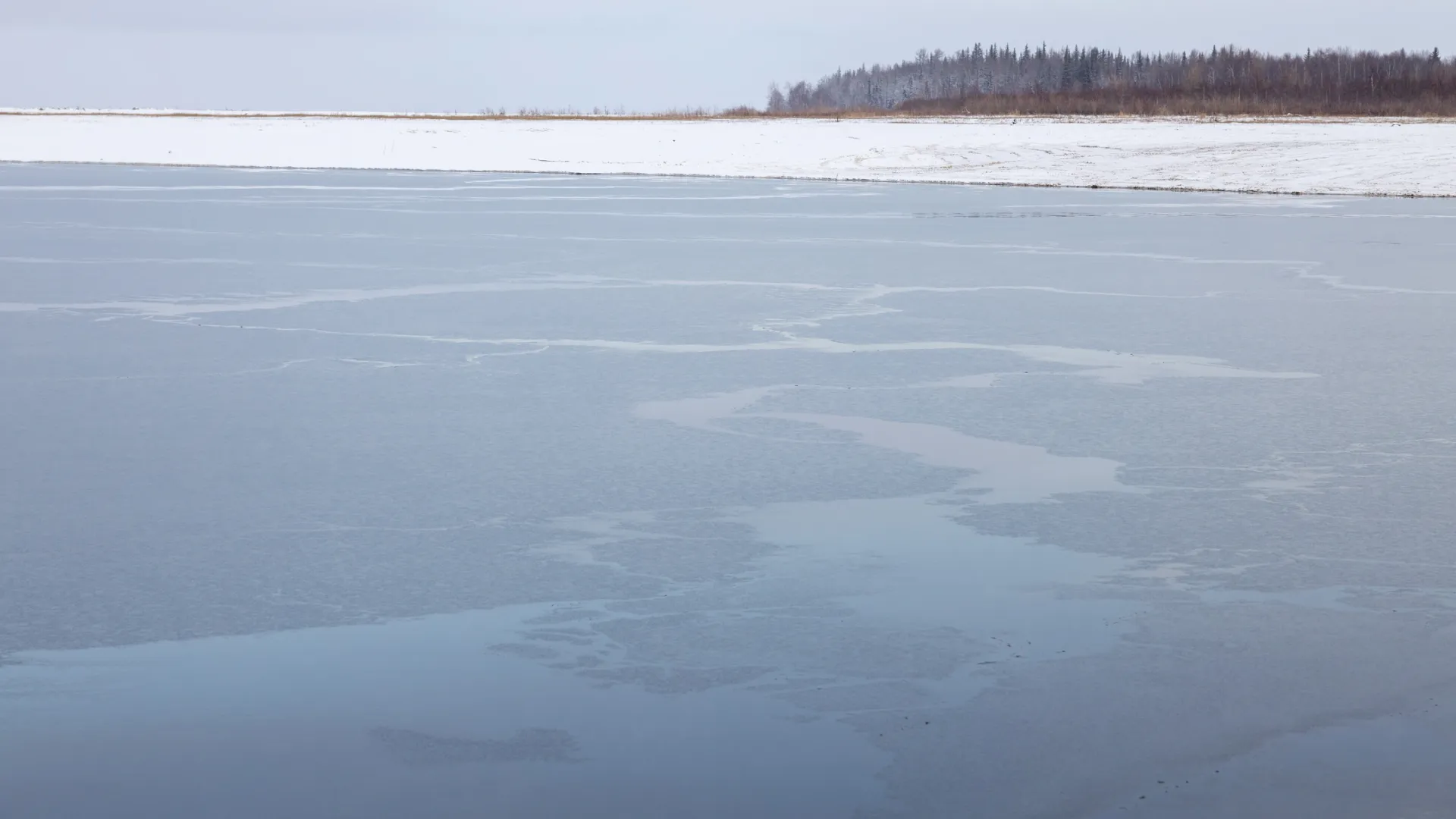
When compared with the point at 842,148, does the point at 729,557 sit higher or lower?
lower

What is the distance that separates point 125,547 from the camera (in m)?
4.24

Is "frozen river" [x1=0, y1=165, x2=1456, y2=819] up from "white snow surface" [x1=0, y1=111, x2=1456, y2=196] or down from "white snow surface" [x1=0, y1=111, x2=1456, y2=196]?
down

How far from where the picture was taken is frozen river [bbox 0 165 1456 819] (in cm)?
288

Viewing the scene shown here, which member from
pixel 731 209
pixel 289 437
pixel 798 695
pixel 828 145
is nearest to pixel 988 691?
pixel 798 695

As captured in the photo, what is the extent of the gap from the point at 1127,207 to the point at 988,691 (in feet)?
49.9

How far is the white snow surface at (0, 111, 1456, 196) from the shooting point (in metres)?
21.9

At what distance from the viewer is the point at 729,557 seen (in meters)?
4.16

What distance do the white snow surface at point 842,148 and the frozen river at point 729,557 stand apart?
13.2 metres

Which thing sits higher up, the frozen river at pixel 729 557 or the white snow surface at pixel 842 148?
the white snow surface at pixel 842 148

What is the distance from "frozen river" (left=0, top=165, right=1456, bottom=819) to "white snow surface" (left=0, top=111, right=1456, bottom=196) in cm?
1321

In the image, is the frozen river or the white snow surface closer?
the frozen river

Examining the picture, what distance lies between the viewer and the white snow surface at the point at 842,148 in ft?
72.0

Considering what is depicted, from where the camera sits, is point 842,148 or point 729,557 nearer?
point 729,557

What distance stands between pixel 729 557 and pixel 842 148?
23.8 m
